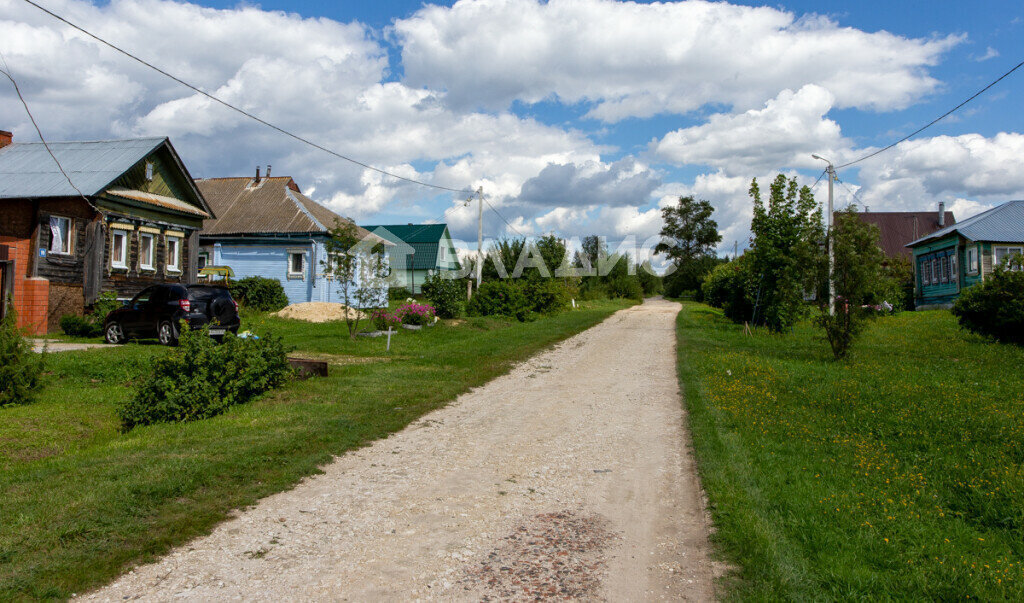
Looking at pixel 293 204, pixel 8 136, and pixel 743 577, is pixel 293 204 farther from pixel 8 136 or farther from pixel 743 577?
pixel 743 577

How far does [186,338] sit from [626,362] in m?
9.77

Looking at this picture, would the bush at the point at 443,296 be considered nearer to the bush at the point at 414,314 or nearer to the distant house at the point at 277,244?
the bush at the point at 414,314

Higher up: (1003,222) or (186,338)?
(1003,222)

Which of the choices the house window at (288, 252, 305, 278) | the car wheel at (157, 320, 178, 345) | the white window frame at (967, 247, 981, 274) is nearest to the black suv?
the car wheel at (157, 320, 178, 345)

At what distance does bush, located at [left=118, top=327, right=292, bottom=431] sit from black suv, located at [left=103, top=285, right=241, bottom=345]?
6.58 metres

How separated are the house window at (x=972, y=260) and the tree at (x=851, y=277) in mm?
21832

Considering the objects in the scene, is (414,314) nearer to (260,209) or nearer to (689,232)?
(260,209)

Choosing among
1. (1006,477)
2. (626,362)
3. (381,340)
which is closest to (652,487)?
(1006,477)

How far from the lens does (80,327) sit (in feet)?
61.7

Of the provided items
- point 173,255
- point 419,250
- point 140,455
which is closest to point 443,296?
point 173,255

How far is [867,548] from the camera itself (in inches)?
187

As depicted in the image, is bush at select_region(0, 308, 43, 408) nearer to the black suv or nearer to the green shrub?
the black suv

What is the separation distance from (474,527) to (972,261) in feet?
120

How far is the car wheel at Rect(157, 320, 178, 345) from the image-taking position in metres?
16.1
